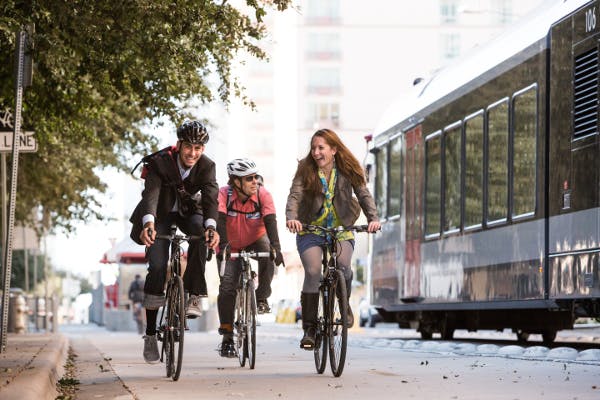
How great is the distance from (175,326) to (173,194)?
3.58ft

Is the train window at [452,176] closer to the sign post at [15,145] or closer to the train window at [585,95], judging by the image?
the train window at [585,95]

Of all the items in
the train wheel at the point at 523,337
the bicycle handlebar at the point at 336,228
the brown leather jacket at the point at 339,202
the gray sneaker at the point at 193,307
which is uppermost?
the brown leather jacket at the point at 339,202

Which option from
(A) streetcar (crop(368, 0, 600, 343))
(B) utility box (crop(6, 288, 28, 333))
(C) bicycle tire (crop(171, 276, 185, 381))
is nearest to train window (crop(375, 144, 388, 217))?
(A) streetcar (crop(368, 0, 600, 343))

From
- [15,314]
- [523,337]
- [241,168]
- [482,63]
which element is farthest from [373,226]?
[15,314]

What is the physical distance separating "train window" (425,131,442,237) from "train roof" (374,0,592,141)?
0.53m

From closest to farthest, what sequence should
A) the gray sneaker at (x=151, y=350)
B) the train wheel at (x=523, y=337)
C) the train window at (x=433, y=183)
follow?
the gray sneaker at (x=151, y=350)
the train window at (x=433, y=183)
the train wheel at (x=523, y=337)

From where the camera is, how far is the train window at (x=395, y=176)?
2141 centimetres

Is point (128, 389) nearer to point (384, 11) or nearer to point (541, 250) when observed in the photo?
point (541, 250)

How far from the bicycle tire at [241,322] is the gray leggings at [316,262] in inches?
58.5

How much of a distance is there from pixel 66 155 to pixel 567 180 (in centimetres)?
1569

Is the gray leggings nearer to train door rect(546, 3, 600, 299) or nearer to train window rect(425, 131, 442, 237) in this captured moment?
train door rect(546, 3, 600, 299)

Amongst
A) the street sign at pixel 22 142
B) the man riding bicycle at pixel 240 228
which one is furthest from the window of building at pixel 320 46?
the man riding bicycle at pixel 240 228

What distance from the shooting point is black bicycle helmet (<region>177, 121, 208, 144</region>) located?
1109 centimetres

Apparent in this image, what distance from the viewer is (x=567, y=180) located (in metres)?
13.8
